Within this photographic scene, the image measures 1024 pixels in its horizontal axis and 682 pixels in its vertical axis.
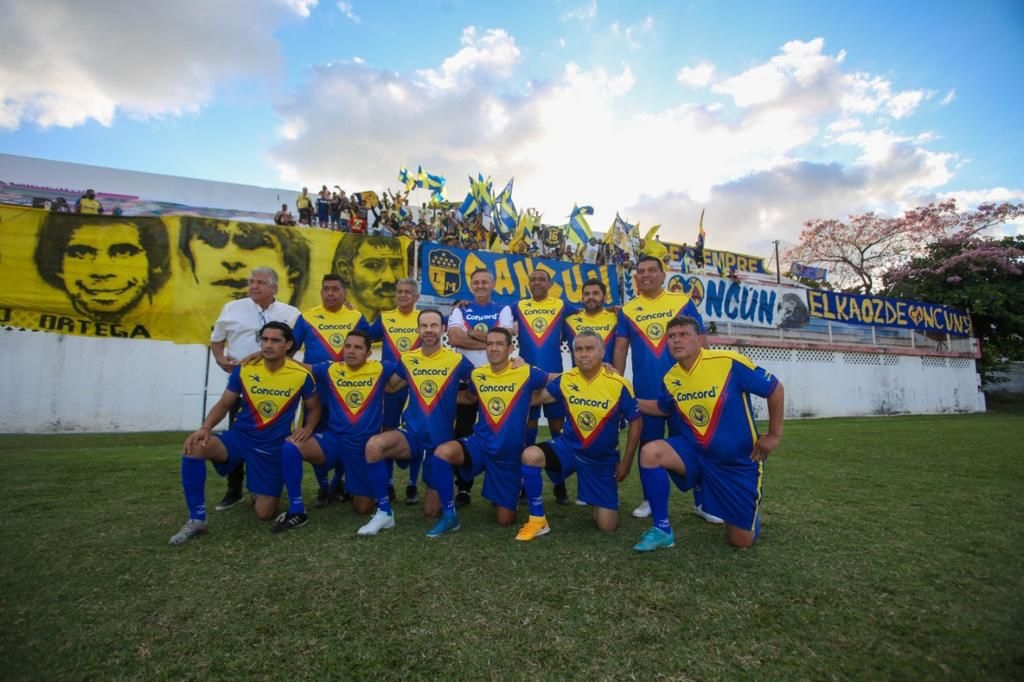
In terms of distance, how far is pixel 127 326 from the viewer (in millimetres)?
10383

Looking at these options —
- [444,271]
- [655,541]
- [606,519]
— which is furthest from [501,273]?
[655,541]

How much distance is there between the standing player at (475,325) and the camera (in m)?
5.03

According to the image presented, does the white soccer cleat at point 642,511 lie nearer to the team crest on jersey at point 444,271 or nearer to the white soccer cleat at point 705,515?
the white soccer cleat at point 705,515

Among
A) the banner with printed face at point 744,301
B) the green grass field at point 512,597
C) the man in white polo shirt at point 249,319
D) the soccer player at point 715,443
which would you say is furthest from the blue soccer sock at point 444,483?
the banner with printed face at point 744,301

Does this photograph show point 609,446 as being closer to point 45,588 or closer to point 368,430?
point 368,430

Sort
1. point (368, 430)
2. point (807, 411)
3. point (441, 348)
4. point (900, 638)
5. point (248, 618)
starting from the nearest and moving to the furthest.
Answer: point (900, 638), point (248, 618), point (368, 430), point (441, 348), point (807, 411)

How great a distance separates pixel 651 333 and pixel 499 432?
1717 mm

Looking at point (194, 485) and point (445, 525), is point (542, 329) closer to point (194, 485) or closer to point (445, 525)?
point (445, 525)

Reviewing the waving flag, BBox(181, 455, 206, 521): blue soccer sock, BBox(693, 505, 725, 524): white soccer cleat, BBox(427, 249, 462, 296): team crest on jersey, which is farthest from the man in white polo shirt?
the waving flag

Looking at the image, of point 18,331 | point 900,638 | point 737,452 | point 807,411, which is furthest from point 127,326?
point 807,411

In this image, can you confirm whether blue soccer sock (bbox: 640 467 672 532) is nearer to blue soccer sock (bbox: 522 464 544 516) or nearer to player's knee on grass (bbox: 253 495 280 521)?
blue soccer sock (bbox: 522 464 544 516)

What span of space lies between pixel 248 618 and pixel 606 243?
17992 mm

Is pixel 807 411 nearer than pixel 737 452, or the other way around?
pixel 737 452

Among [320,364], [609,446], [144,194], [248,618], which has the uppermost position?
[144,194]
